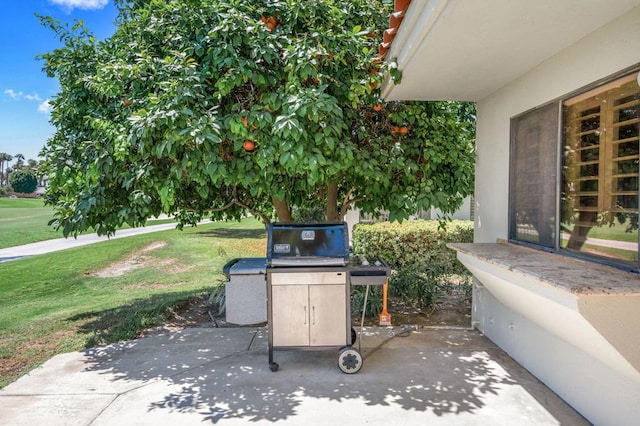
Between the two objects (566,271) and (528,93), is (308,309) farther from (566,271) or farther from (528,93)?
(528,93)

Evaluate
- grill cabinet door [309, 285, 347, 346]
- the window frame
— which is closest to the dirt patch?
grill cabinet door [309, 285, 347, 346]

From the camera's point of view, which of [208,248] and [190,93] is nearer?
[190,93]

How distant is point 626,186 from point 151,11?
17.1ft

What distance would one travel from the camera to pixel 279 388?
3.61 m

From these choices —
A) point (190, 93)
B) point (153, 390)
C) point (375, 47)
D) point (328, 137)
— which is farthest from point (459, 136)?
point (153, 390)

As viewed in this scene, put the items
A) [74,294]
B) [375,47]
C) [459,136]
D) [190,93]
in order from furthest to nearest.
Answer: [74,294] < [459,136] < [375,47] < [190,93]

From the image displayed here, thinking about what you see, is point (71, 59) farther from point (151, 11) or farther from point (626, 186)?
point (626, 186)

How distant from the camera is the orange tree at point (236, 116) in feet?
13.2

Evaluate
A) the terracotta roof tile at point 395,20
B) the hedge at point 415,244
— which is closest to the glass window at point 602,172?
the terracotta roof tile at point 395,20

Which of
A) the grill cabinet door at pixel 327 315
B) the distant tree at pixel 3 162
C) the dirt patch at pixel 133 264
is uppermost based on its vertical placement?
the distant tree at pixel 3 162

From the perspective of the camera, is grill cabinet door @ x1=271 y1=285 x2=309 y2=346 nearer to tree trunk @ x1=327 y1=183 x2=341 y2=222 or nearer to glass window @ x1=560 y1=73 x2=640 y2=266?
glass window @ x1=560 y1=73 x2=640 y2=266

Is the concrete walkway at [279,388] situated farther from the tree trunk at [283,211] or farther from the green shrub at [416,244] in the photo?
the green shrub at [416,244]

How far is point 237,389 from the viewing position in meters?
3.58

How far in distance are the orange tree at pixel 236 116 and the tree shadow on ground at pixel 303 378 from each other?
156cm
